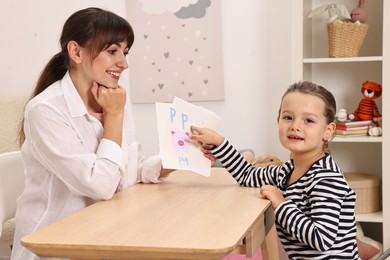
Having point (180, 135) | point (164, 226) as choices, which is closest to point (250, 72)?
point (180, 135)

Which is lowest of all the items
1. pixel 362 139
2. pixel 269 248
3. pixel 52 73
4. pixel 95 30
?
pixel 269 248

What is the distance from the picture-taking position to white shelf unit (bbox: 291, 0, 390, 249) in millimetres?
2764

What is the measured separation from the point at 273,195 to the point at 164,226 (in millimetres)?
390

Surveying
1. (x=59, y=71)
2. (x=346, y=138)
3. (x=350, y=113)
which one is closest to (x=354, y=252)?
(x=59, y=71)

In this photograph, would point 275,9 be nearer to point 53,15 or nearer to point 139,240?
point 53,15

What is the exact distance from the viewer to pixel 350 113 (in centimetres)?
305

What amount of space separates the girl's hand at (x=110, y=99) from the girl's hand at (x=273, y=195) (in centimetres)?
49

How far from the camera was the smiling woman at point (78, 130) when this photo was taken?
1.58 metres

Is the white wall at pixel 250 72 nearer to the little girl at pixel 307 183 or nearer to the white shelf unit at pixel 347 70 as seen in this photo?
the white shelf unit at pixel 347 70

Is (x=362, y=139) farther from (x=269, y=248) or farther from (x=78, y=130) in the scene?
(x=78, y=130)

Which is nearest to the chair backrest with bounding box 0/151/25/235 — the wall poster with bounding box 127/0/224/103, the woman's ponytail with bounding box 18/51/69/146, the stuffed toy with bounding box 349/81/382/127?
the woman's ponytail with bounding box 18/51/69/146

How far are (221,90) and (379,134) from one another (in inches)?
35.3

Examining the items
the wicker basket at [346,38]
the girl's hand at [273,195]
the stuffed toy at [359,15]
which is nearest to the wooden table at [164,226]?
the girl's hand at [273,195]

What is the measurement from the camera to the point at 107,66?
5.77 feet
